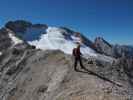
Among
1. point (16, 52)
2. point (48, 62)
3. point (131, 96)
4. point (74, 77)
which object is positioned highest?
point (16, 52)

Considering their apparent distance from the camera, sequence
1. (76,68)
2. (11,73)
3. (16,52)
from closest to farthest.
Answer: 1. (76,68)
2. (11,73)
3. (16,52)

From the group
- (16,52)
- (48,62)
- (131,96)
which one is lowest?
(131,96)

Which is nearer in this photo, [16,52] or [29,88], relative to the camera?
[29,88]

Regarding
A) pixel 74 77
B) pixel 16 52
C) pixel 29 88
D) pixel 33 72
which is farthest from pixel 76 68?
pixel 16 52

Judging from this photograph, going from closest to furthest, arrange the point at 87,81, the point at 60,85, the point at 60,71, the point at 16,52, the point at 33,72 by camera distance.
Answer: the point at 87,81 < the point at 60,85 < the point at 60,71 < the point at 33,72 < the point at 16,52

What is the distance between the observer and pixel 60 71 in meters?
29.6

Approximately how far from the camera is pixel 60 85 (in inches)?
956

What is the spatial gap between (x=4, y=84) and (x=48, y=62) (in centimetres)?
1160

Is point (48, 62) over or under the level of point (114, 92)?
over

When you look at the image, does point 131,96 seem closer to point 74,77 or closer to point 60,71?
point 74,77

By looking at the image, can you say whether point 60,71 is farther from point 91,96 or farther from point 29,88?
point 91,96

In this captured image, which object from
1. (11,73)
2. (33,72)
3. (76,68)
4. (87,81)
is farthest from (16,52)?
(87,81)

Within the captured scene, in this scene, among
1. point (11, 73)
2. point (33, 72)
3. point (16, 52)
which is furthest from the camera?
point (16, 52)

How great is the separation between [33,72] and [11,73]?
11.2 meters
